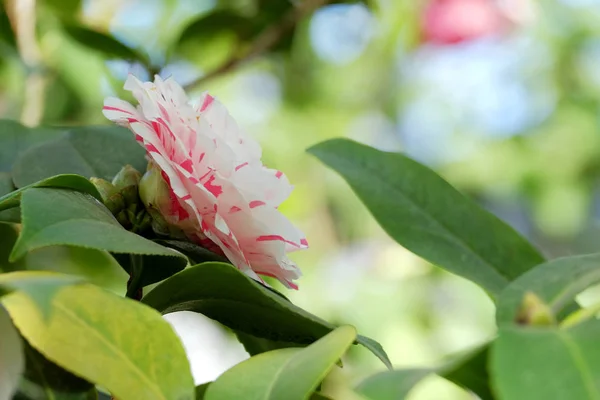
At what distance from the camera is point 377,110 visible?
1.99 meters

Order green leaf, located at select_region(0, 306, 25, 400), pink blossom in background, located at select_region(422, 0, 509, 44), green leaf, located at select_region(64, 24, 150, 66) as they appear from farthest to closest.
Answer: pink blossom in background, located at select_region(422, 0, 509, 44)
green leaf, located at select_region(64, 24, 150, 66)
green leaf, located at select_region(0, 306, 25, 400)

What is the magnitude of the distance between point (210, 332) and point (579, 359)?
1.26 meters

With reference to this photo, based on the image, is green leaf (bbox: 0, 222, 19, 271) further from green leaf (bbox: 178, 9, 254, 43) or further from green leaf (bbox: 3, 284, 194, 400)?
green leaf (bbox: 178, 9, 254, 43)

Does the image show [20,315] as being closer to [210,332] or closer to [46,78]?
[46,78]

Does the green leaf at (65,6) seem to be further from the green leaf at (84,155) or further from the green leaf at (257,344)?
the green leaf at (257,344)

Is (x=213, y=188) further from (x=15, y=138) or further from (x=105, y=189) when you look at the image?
(x=15, y=138)

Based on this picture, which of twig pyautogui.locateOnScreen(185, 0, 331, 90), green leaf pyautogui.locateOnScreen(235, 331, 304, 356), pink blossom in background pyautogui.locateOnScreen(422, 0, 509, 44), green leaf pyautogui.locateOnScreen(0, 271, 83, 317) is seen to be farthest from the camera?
pink blossom in background pyautogui.locateOnScreen(422, 0, 509, 44)

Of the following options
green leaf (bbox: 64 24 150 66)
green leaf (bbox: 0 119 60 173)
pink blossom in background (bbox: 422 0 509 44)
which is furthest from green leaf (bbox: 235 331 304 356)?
pink blossom in background (bbox: 422 0 509 44)

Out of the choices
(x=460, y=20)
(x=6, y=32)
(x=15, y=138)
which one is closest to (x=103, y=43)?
(x=6, y=32)

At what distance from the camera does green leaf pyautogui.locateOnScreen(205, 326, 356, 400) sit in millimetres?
293

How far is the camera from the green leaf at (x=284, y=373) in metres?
0.29

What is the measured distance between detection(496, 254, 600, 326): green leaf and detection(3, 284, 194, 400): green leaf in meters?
0.14

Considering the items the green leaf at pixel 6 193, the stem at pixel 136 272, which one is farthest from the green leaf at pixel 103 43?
the stem at pixel 136 272

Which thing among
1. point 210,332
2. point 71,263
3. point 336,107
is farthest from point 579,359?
point 336,107
